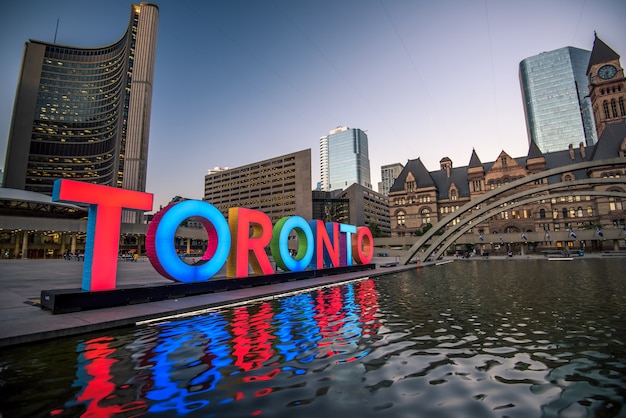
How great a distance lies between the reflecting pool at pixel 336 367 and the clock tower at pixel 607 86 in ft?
417

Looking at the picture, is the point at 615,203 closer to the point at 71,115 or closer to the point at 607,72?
the point at 607,72

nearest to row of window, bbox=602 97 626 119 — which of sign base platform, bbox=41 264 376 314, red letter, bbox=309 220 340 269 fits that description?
red letter, bbox=309 220 340 269

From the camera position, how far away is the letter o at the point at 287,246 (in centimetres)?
1992

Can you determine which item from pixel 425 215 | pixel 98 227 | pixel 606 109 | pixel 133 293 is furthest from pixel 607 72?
Result: pixel 98 227

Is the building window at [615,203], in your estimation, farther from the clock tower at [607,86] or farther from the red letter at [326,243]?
the red letter at [326,243]

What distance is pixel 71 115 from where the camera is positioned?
134 metres

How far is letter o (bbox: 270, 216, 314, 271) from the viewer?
1992cm

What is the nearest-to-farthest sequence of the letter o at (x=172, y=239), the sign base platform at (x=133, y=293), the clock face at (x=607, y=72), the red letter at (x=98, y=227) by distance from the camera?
1. the sign base platform at (x=133, y=293)
2. the red letter at (x=98, y=227)
3. the letter o at (x=172, y=239)
4. the clock face at (x=607, y=72)

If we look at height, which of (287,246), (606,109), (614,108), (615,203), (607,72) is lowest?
(287,246)

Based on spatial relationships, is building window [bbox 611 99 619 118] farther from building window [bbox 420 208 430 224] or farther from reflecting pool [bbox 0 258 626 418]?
reflecting pool [bbox 0 258 626 418]

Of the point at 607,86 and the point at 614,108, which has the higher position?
the point at 607,86

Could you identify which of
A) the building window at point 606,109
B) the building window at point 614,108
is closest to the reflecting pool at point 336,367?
the building window at point 606,109

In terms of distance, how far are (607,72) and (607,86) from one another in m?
4.43

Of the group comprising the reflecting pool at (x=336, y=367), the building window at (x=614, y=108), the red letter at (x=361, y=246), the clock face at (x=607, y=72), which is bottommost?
the reflecting pool at (x=336, y=367)
